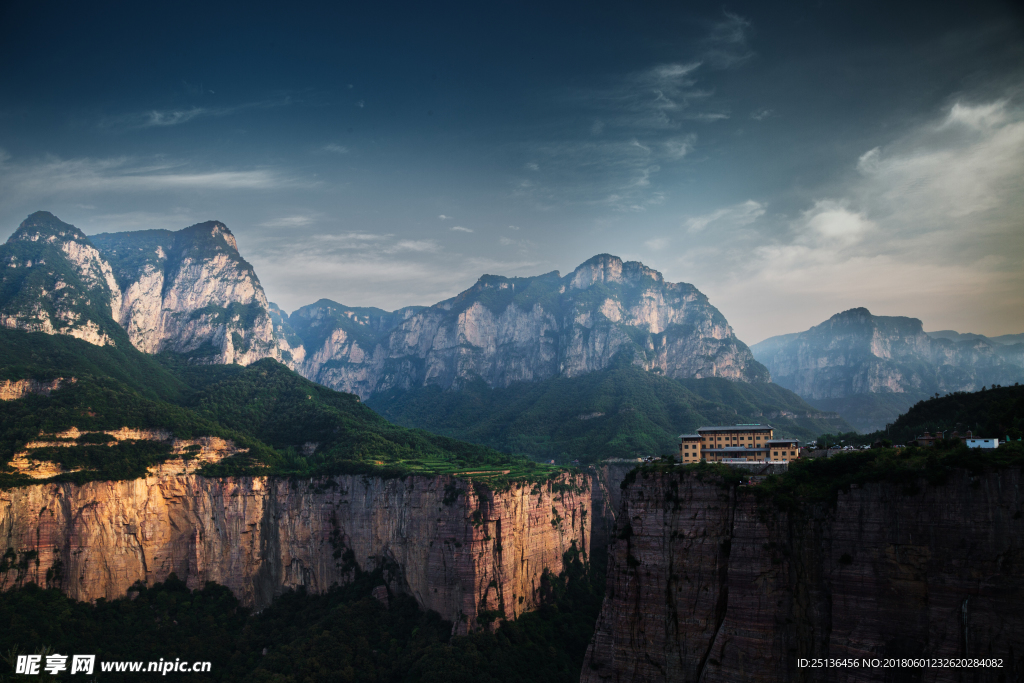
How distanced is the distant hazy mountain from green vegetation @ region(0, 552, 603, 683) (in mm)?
72059

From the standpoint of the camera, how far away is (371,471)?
294 ft

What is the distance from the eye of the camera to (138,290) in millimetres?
167000

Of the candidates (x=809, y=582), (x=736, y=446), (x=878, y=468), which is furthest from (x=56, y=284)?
(x=878, y=468)

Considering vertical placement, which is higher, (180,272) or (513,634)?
(180,272)

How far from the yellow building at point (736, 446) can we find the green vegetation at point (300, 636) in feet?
117

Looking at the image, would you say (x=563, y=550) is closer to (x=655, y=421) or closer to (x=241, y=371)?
(x=655, y=421)

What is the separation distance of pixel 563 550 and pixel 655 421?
87983 millimetres

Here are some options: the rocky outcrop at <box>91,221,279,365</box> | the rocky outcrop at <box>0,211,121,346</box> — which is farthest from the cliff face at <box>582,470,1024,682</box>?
the rocky outcrop at <box>91,221,279,365</box>

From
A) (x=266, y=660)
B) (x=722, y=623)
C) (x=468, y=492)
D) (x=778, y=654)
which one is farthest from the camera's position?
(x=468, y=492)

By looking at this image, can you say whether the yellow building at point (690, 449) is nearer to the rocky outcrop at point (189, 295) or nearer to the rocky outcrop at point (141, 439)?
the rocky outcrop at point (141, 439)

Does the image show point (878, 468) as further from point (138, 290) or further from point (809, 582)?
point (138, 290)

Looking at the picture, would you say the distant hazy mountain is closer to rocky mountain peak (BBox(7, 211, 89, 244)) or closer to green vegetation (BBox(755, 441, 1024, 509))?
rocky mountain peak (BBox(7, 211, 89, 244))

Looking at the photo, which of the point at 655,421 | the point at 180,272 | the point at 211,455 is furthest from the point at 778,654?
the point at 180,272

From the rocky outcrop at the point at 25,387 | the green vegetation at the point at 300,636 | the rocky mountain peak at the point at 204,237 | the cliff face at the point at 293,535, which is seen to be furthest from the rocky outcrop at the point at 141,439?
the rocky mountain peak at the point at 204,237
